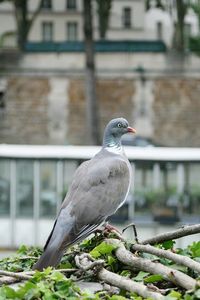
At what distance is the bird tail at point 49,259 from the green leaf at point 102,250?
0.18 m

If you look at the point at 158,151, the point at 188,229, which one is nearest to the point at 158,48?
the point at 158,151

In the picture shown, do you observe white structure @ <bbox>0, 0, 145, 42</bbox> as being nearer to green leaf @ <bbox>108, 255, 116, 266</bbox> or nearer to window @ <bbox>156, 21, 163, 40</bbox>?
window @ <bbox>156, 21, 163, 40</bbox>

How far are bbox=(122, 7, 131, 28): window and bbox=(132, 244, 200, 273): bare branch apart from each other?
6154cm

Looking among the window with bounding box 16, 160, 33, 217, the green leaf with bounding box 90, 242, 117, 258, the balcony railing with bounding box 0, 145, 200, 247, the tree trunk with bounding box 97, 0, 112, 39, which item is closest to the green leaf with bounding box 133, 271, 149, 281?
the green leaf with bounding box 90, 242, 117, 258

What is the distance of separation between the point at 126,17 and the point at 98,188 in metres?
58.4

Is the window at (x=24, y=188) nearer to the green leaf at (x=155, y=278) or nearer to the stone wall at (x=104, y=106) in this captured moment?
the green leaf at (x=155, y=278)

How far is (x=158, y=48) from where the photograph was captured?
4866 centimetres

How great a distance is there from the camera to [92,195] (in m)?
7.62

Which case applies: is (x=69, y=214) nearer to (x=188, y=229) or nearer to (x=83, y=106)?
(x=188, y=229)

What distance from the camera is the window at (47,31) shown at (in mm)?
66375

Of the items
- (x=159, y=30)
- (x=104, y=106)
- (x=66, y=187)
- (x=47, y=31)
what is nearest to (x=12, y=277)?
(x=66, y=187)

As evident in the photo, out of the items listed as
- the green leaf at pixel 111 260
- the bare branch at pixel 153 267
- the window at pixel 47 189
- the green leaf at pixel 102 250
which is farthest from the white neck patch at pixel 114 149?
the window at pixel 47 189

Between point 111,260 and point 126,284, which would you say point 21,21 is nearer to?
point 111,260

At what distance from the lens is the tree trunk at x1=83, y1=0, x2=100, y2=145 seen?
136 ft
